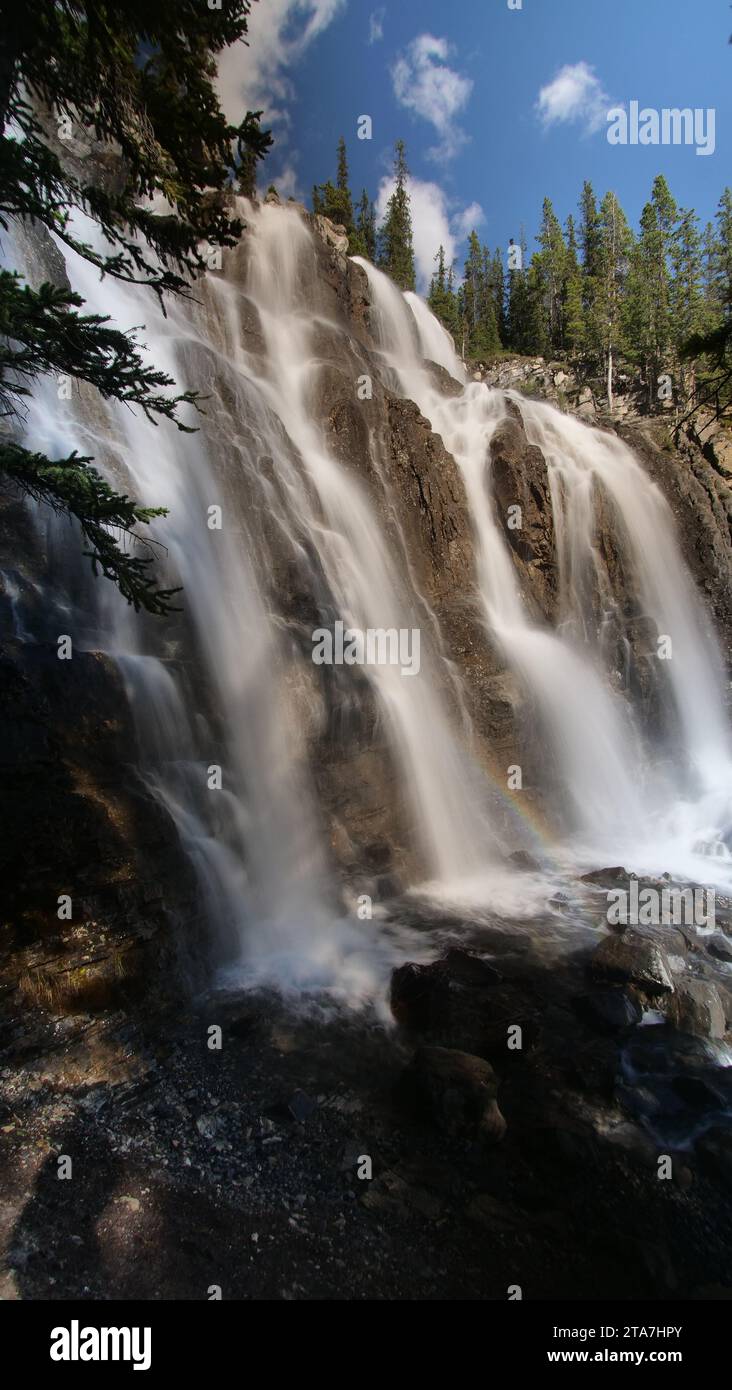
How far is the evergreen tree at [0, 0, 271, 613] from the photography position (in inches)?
205

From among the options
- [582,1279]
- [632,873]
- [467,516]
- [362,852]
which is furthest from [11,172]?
[467,516]

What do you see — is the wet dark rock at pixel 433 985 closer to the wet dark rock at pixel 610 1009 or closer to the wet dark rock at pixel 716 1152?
the wet dark rock at pixel 610 1009

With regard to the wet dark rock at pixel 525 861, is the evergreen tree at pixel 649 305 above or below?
above

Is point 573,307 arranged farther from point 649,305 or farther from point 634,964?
point 634,964

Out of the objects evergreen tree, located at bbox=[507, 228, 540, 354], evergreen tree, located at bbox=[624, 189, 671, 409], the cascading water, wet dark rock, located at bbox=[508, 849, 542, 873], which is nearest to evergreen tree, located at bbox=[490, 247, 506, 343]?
evergreen tree, located at bbox=[507, 228, 540, 354]

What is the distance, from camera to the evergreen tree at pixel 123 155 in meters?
5.22

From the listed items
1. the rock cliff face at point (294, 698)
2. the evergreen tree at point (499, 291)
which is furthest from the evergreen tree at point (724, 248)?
the rock cliff face at point (294, 698)

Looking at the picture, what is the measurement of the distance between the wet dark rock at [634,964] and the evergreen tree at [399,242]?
5787 cm

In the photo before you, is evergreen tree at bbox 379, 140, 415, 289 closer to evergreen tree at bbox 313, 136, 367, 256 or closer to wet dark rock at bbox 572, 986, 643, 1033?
evergreen tree at bbox 313, 136, 367, 256

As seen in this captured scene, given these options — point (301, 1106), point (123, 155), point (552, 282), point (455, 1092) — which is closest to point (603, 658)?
point (455, 1092)

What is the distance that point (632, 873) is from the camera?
45.1 ft

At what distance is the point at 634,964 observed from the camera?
8.84 meters
